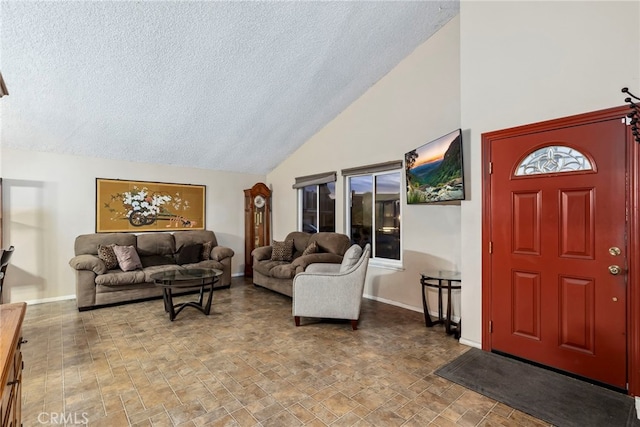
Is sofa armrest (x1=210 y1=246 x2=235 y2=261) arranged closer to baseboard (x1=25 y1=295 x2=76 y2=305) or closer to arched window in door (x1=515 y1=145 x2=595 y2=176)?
baseboard (x1=25 y1=295 x2=76 y2=305)

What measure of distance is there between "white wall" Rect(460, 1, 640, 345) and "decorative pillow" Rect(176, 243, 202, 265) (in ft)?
13.6

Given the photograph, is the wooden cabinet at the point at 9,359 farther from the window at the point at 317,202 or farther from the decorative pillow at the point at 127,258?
the window at the point at 317,202

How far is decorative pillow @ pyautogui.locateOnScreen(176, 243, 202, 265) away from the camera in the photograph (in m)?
5.15

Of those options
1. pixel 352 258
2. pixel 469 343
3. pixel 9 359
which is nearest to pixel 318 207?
pixel 352 258

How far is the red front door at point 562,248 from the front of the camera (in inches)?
87.4

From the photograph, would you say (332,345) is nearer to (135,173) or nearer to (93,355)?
(93,355)

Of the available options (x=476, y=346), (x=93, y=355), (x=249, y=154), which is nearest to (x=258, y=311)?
(x=93, y=355)

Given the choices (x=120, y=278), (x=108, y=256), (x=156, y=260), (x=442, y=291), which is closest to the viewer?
(x=442, y=291)

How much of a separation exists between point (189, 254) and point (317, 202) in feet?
7.91

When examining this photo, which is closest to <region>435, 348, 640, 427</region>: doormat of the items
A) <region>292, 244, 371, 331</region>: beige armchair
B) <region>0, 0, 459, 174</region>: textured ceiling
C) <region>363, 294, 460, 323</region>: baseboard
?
<region>363, 294, 460, 323</region>: baseboard

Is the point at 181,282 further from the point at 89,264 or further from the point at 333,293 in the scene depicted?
the point at 333,293

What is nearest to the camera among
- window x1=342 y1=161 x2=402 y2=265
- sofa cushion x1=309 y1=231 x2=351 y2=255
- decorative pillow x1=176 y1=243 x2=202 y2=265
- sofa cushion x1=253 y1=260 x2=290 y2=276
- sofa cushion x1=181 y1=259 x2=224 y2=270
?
window x1=342 y1=161 x2=402 y2=265

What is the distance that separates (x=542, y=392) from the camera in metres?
2.18

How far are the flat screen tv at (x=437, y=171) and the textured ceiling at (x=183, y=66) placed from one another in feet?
Answer: 5.09
